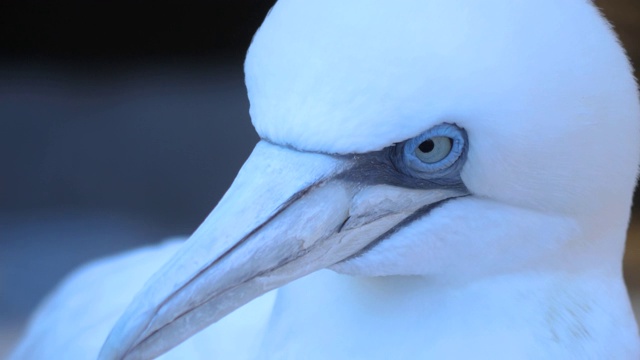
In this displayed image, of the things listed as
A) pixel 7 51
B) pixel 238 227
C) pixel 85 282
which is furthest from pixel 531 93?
pixel 7 51

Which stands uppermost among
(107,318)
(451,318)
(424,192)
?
(107,318)

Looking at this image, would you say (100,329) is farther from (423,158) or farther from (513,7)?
(513,7)

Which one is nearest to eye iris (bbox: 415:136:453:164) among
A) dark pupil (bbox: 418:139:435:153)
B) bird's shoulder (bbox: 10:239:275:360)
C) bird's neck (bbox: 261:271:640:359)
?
dark pupil (bbox: 418:139:435:153)

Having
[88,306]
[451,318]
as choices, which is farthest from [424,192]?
[88,306]

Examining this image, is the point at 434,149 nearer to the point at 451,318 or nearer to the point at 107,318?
the point at 451,318

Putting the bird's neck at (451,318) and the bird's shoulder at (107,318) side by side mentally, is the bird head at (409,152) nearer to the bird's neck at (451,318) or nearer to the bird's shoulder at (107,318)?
the bird's neck at (451,318)

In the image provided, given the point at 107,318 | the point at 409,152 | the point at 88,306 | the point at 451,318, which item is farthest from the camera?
the point at 88,306

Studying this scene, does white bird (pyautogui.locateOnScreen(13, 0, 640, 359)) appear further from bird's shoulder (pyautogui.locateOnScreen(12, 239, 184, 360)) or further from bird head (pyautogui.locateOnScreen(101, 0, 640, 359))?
bird's shoulder (pyautogui.locateOnScreen(12, 239, 184, 360))

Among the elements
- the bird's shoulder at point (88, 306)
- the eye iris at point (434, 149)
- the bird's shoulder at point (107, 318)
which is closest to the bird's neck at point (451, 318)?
the bird's shoulder at point (107, 318)
